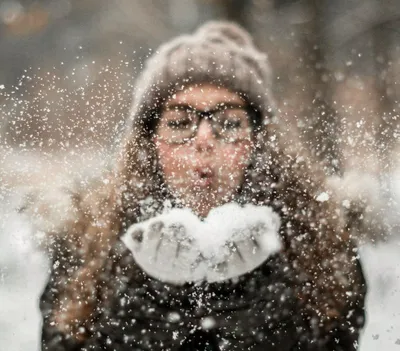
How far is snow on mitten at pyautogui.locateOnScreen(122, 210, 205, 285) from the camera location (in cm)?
66

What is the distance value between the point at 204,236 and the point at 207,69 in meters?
0.24

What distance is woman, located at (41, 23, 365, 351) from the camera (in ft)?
2.16

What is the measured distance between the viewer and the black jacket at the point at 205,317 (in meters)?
0.65

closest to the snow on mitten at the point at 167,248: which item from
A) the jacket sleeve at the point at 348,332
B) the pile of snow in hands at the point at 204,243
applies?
the pile of snow in hands at the point at 204,243

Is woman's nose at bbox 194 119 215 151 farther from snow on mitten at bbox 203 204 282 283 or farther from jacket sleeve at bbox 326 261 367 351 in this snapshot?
jacket sleeve at bbox 326 261 367 351

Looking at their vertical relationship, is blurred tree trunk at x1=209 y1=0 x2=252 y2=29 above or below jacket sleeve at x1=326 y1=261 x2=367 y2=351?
above

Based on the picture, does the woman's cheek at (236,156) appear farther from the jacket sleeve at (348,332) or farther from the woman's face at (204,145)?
the jacket sleeve at (348,332)

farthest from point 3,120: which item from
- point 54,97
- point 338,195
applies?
point 338,195

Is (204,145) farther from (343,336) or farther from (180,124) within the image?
(343,336)

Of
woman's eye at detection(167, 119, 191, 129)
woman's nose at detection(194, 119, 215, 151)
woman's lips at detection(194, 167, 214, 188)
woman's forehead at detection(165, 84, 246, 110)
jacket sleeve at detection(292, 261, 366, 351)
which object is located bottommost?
jacket sleeve at detection(292, 261, 366, 351)

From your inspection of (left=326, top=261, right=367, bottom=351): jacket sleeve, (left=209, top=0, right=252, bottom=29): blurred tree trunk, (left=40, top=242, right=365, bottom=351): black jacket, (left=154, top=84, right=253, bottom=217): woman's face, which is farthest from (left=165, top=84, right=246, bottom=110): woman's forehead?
(left=326, top=261, right=367, bottom=351): jacket sleeve

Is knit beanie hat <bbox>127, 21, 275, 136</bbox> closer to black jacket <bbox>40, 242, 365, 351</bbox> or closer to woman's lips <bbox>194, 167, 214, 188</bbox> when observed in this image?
A: woman's lips <bbox>194, 167, 214, 188</bbox>

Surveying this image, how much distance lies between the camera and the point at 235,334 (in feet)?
2.15

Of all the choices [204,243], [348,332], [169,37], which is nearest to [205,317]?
[204,243]
